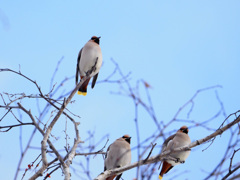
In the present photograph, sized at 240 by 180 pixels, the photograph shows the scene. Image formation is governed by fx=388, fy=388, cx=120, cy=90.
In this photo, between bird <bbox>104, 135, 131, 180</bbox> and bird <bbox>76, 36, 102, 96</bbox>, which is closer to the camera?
bird <bbox>104, 135, 131, 180</bbox>

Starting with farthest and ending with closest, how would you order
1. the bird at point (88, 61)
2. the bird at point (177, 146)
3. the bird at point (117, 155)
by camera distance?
the bird at point (88, 61), the bird at point (177, 146), the bird at point (117, 155)

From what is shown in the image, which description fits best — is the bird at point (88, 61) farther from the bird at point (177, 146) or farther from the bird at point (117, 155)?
the bird at point (177, 146)

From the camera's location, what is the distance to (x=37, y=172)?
371 cm

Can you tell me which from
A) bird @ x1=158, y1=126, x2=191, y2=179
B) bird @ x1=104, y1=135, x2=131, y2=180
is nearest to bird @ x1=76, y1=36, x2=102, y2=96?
bird @ x1=104, y1=135, x2=131, y2=180

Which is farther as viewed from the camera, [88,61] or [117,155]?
[88,61]

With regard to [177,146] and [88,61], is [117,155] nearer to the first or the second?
[177,146]

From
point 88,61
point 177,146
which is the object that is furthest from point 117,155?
point 88,61

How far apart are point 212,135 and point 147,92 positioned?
1.41 meters

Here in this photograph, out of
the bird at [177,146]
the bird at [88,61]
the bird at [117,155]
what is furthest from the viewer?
the bird at [88,61]

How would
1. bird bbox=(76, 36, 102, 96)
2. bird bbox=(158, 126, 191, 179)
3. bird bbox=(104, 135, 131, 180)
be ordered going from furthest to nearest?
1. bird bbox=(76, 36, 102, 96)
2. bird bbox=(158, 126, 191, 179)
3. bird bbox=(104, 135, 131, 180)

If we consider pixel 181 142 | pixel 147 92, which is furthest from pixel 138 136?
pixel 181 142

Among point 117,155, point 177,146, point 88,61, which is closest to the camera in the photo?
point 117,155

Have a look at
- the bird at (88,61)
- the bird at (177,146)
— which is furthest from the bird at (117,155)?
the bird at (88,61)

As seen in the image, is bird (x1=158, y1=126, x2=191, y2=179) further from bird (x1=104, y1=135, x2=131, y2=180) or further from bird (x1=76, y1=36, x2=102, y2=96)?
bird (x1=76, y1=36, x2=102, y2=96)
